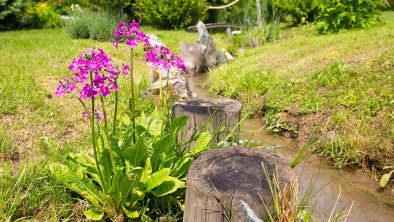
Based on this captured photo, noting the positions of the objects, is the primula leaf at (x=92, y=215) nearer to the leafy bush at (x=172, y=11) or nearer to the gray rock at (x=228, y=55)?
the gray rock at (x=228, y=55)

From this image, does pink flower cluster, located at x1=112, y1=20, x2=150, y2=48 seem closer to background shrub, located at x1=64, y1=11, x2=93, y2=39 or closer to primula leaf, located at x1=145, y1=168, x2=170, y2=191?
primula leaf, located at x1=145, y1=168, x2=170, y2=191

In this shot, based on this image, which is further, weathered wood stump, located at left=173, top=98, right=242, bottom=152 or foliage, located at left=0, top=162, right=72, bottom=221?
weathered wood stump, located at left=173, top=98, right=242, bottom=152

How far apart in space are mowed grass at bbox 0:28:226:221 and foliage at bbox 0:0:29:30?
4.29 meters

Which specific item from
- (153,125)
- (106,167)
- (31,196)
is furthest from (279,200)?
(31,196)

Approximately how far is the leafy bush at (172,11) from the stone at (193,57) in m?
4.55

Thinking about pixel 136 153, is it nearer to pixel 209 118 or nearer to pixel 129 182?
pixel 129 182

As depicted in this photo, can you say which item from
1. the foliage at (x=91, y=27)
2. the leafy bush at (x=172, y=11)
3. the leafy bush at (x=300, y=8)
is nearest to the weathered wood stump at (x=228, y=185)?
the foliage at (x=91, y=27)

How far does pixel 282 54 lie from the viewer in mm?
7953

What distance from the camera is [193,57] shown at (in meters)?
8.52

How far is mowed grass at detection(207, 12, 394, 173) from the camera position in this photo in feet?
13.2

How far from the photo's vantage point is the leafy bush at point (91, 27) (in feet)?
30.7

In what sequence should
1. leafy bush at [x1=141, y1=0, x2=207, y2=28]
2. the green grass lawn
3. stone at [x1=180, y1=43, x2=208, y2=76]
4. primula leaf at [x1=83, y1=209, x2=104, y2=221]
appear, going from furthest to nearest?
1. leafy bush at [x1=141, y1=0, x2=207, y2=28]
2. stone at [x1=180, y1=43, x2=208, y2=76]
3. the green grass lawn
4. primula leaf at [x1=83, y1=209, x2=104, y2=221]

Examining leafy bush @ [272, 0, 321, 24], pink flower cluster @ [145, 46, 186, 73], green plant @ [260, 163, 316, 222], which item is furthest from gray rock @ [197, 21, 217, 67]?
green plant @ [260, 163, 316, 222]

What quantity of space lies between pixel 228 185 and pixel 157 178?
1.92 feet
